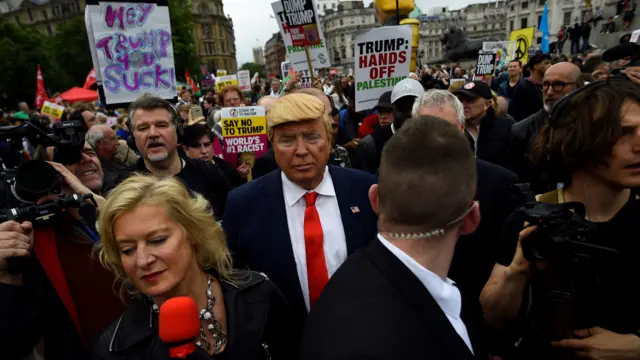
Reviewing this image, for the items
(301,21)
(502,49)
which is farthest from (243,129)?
(502,49)

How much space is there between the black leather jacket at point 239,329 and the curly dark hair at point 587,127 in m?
1.45

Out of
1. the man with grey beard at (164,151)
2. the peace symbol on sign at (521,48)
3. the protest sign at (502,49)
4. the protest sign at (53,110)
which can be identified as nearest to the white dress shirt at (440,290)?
the man with grey beard at (164,151)

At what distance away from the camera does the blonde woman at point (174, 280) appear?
175 centimetres

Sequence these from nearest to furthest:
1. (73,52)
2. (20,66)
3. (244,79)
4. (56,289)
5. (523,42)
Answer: (56,289) < (523,42) < (244,79) < (20,66) < (73,52)

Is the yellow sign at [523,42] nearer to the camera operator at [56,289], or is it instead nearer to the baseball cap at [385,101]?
the baseball cap at [385,101]

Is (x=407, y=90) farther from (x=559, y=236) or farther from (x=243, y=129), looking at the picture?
(x=559, y=236)

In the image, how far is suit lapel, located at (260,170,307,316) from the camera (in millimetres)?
2301

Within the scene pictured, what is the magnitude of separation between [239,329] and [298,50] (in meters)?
5.51

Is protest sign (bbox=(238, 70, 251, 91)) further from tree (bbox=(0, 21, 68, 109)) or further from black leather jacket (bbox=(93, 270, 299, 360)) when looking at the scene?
tree (bbox=(0, 21, 68, 109))

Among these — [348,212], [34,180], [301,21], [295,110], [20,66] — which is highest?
[20,66]

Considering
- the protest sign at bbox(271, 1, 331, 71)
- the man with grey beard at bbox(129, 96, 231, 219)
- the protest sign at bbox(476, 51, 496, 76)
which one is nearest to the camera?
the man with grey beard at bbox(129, 96, 231, 219)

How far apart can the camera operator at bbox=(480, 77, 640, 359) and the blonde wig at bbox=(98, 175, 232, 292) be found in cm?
133

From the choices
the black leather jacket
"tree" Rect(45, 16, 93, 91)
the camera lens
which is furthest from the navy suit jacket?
"tree" Rect(45, 16, 93, 91)

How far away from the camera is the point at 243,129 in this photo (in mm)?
5480
